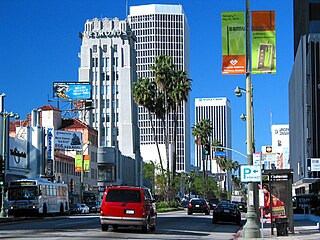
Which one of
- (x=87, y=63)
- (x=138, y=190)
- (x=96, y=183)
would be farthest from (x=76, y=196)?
(x=138, y=190)

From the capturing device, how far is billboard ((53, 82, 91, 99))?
116875 millimetres

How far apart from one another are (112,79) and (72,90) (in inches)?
1324

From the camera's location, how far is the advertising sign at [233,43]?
27047 mm

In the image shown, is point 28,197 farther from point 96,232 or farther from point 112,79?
point 112,79

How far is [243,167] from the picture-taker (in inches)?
1067

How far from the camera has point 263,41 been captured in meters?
27.4

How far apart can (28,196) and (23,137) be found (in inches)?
1091

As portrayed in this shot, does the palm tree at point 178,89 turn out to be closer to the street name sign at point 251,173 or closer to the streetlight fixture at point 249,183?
the streetlight fixture at point 249,183

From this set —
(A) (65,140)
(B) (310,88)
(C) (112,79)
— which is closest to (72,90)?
(A) (65,140)

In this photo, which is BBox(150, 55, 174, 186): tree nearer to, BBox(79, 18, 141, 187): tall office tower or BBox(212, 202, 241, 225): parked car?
BBox(212, 202, 241, 225): parked car

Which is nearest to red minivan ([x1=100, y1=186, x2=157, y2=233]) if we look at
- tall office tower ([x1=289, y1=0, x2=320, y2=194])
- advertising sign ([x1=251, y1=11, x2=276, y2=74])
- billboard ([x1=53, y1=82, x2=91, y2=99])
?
advertising sign ([x1=251, y1=11, x2=276, y2=74])

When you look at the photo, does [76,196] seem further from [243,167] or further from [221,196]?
[221,196]

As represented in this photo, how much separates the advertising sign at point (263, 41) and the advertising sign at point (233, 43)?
0.46 metres

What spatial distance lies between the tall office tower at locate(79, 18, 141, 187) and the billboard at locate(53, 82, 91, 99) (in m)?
21.8
